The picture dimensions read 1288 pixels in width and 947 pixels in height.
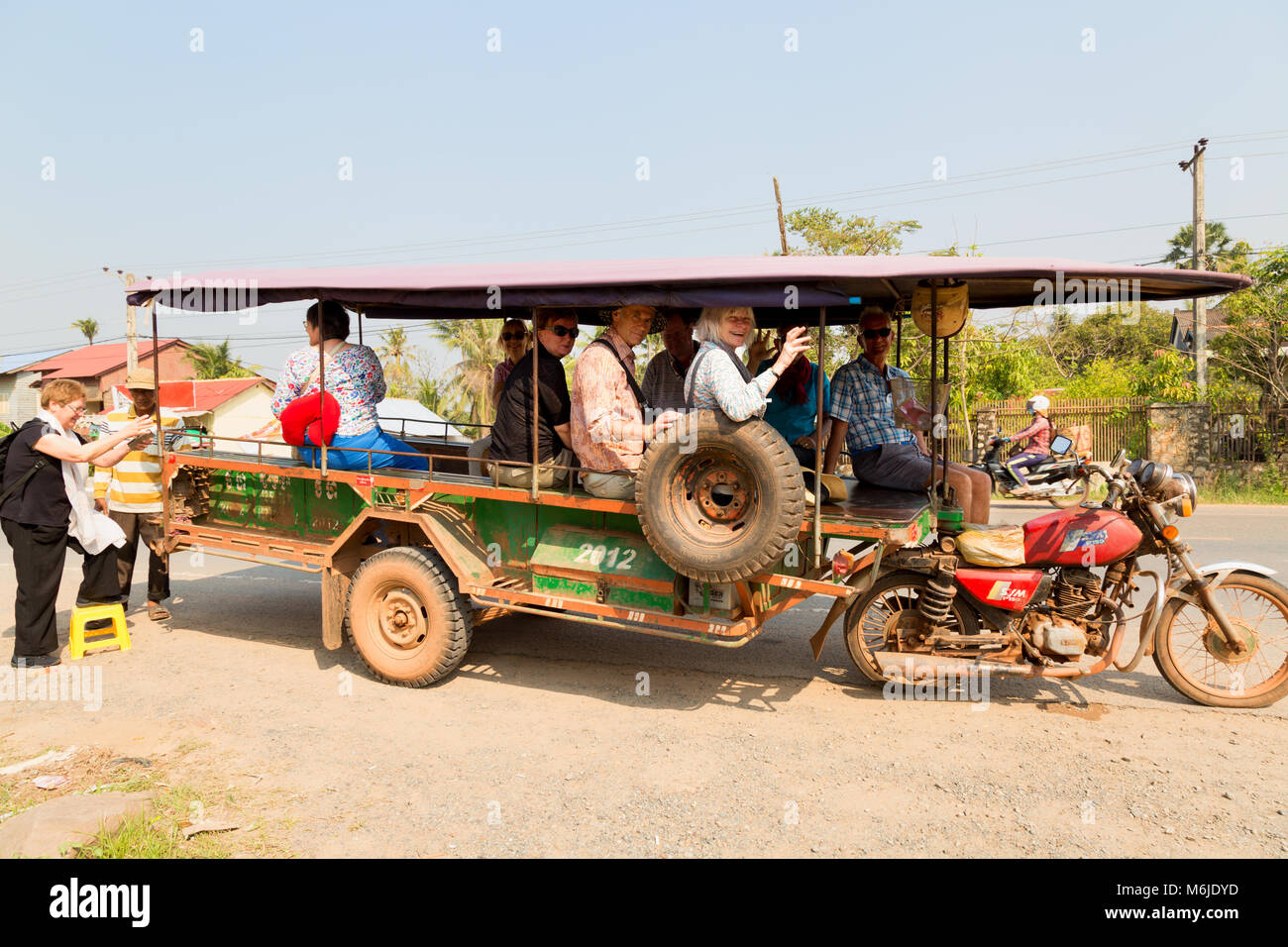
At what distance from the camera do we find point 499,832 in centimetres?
355

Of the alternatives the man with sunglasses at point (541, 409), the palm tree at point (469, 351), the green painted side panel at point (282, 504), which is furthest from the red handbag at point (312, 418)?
the palm tree at point (469, 351)

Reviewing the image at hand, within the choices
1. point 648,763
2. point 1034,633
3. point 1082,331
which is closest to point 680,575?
point 648,763

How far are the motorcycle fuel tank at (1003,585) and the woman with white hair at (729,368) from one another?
1.53 metres

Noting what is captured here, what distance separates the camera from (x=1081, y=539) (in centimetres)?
479

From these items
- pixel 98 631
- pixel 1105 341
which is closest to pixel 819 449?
pixel 98 631

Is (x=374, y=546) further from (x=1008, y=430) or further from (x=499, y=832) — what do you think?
(x=1008, y=430)

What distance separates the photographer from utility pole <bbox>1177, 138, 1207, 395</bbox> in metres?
18.2

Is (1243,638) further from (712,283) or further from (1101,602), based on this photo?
(712,283)

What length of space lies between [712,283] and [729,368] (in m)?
0.45

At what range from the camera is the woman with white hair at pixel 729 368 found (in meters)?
4.45

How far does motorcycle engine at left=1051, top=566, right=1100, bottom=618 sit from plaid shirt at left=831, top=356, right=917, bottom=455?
1.30m
